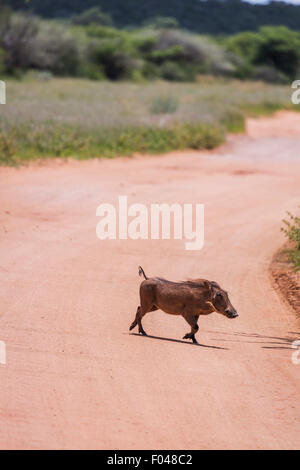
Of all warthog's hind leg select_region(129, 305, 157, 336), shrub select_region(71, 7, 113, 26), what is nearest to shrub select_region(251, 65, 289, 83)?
shrub select_region(71, 7, 113, 26)

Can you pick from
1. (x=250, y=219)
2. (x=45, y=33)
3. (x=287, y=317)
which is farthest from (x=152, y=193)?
(x=45, y=33)

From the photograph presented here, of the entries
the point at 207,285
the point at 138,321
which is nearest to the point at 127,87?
the point at 138,321

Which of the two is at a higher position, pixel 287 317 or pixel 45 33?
pixel 287 317

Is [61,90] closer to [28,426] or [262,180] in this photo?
[262,180]

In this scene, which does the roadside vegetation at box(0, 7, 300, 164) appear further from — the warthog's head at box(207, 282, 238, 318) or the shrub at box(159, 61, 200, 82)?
the warthog's head at box(207, 282, 238, 318)

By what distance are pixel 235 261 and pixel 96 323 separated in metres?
4.57

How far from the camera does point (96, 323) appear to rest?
836cm

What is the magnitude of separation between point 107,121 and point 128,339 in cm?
1791

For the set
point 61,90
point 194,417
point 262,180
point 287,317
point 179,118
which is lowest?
point 61,90

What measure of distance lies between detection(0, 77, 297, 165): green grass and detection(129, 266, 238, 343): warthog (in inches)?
476

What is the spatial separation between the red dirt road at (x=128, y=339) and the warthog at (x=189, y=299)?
320 millimetres

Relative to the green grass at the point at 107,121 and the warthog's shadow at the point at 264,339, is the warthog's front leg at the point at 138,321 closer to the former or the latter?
the warthog's shadow at the point at 264,339

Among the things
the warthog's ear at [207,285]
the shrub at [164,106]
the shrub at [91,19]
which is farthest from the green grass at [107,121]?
the shrub at [91,19]

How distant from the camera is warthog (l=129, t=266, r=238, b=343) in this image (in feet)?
24.6
